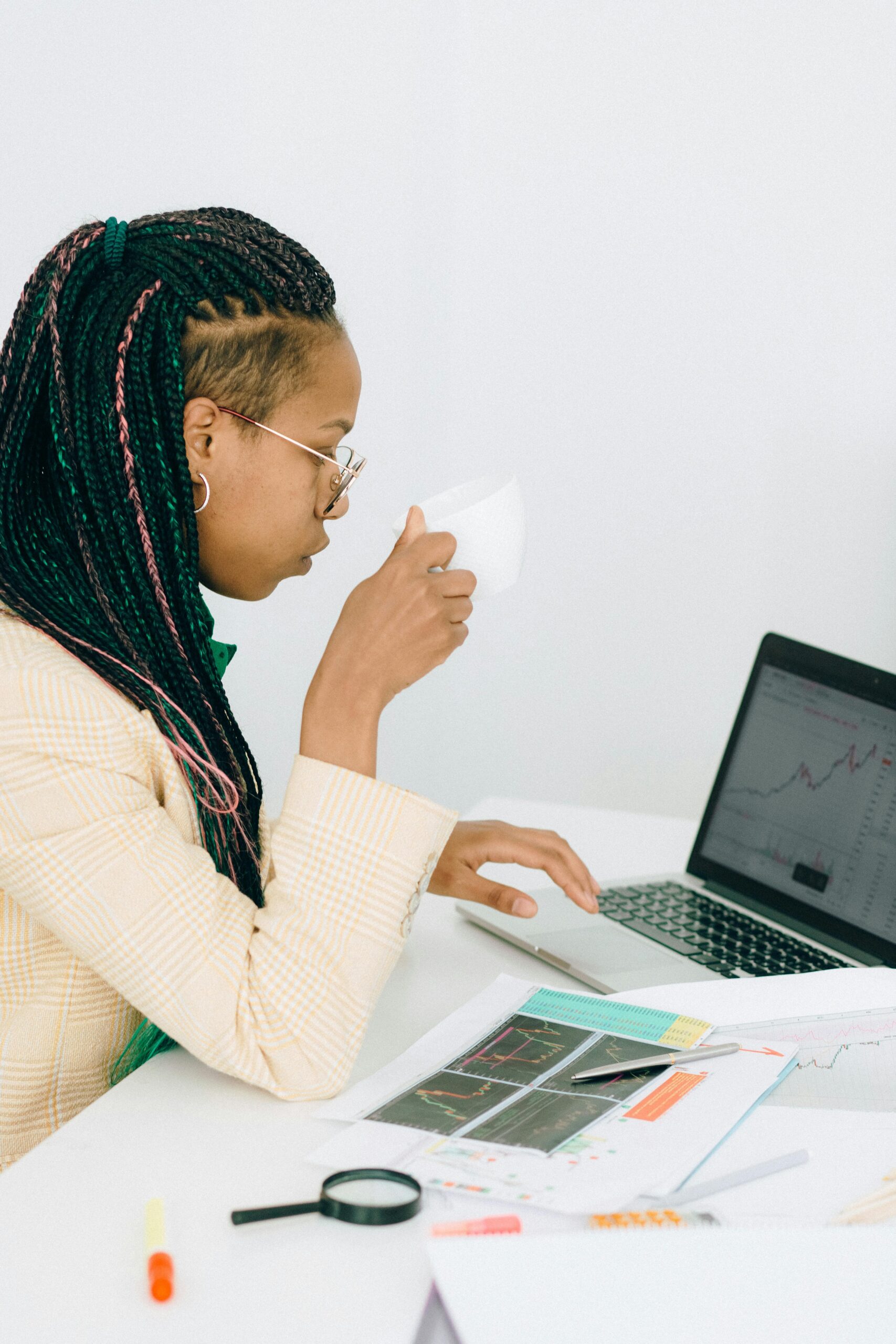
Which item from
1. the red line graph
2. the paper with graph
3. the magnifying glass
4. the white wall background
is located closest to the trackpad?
the paper with graph

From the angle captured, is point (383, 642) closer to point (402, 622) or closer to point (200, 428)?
point (402, 622)

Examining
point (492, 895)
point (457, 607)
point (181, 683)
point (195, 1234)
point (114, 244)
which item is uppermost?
point (114, 244)

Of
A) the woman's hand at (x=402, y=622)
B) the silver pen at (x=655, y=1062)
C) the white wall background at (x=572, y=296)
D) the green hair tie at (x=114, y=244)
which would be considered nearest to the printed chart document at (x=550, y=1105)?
the silver pen at (x=655, y=1062)

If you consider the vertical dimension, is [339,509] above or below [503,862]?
above

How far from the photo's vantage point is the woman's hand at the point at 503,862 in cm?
104

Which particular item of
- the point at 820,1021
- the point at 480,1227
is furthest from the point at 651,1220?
the point at 820,1021

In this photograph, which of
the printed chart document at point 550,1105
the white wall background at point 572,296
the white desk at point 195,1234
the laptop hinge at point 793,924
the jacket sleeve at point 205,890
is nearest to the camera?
the white desk at point 195,1234

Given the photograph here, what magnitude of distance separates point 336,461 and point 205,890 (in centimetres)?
37

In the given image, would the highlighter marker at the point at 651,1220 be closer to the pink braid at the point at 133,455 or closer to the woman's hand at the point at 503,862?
the woman's hand at the point at 503,862

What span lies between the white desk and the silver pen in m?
0.15

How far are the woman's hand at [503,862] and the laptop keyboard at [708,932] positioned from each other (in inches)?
3.7

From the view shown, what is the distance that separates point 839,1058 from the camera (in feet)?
2.72

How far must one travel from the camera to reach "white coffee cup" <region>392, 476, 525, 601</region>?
95cm

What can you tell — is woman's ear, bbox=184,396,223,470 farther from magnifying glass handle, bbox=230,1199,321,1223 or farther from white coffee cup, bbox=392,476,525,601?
magnifying glass handle, bbox=230,1199,321,1223
